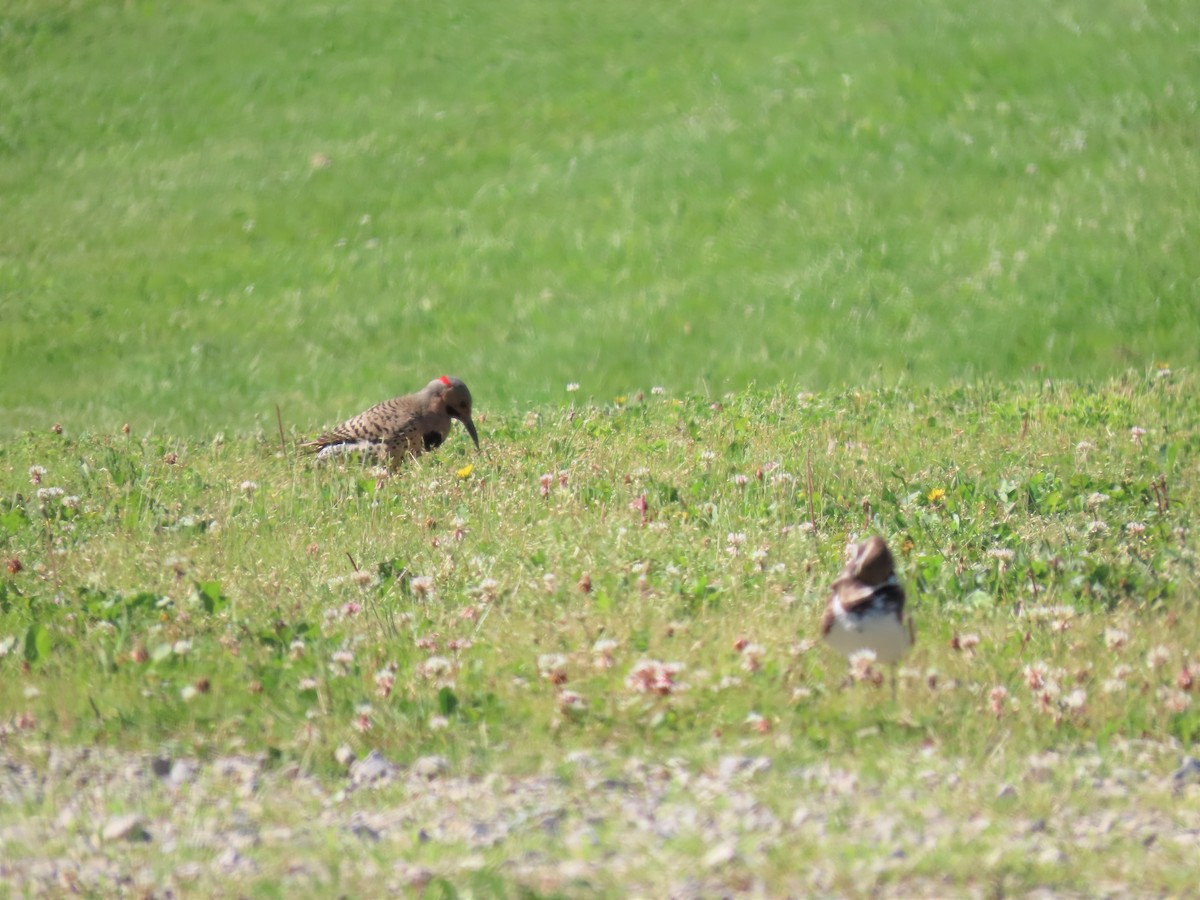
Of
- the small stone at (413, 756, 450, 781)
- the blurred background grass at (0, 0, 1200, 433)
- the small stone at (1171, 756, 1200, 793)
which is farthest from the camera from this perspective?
the blurred background grass at (0, 0, 1200, 433)

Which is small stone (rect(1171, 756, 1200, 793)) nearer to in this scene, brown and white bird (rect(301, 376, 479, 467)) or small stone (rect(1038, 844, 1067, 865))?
small stone (rect(1038, 844, 1067, 865))

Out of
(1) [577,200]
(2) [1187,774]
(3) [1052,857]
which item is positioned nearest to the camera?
(3) [1052,857]

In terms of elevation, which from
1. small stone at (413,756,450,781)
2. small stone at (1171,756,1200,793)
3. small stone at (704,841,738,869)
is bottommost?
small stone at (1171,756,1200,793)

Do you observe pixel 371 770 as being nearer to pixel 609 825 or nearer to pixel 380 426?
pixel 609 825

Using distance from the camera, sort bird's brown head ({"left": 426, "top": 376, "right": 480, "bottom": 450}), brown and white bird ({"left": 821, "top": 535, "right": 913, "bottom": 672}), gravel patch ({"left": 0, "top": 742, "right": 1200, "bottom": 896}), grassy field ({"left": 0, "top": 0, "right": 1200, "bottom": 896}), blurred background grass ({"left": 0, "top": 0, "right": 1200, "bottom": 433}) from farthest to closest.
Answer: blurred background grass ({"left": 0, "top": 0, "right": 1200, "bottom": 433}) < bird's brown head ({"left": 426, "top": 376, "right": 480, "bottom": 450}) < brown and white bird ({"left": 821, "top": 535, "right": 913, "bottom": 672}) < grassy field ({"left": 0, "top": 0, "right": 1200, "bottom": 896}) < gravel patch ({"left": 0, "top": 742, "right": 1200, "bottom": 896})

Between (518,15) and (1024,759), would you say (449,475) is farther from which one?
(518,15)

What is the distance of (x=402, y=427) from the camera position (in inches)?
424

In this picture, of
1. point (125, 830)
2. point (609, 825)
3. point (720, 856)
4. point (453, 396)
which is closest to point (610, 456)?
point (453, 396)

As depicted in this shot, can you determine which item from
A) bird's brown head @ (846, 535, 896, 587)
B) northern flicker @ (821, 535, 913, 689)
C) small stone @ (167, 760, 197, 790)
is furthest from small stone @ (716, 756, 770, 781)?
small stone @ (167, 760, 197, 790)

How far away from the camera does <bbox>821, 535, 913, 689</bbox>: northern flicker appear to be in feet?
20.0

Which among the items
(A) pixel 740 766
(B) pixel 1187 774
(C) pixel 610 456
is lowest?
(C) pixel 610 456

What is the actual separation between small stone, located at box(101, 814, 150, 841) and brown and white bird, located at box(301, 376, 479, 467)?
18.2 feet

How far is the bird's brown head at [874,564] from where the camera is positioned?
20.2 ft

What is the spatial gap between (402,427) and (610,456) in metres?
1.57
